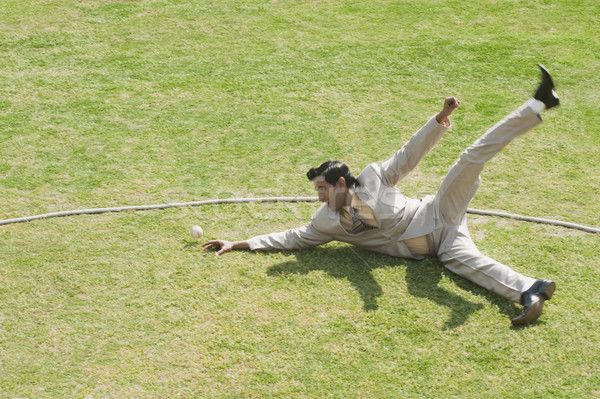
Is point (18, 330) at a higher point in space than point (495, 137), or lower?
lower

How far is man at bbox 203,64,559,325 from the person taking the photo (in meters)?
5.63

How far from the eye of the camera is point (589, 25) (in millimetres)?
10570

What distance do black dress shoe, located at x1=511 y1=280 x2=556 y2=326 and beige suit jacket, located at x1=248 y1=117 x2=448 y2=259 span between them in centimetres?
97

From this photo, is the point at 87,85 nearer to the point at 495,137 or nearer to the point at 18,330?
the point at 18,330

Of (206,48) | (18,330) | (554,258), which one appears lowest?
(18,330)

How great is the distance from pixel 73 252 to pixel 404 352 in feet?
9.65

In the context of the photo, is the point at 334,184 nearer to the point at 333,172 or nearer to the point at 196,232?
the point at 333,172

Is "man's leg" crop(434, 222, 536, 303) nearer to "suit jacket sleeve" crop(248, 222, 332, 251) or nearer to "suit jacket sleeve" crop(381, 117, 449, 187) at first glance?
"suit jacket sleeve" crop(381, 117, 449, 187)

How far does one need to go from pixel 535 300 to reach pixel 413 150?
1.58 metres

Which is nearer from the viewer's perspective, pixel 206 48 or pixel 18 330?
pixel 18 330

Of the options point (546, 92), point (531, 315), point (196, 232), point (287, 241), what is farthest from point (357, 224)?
point (546, 92)

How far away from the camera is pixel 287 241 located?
6.14m

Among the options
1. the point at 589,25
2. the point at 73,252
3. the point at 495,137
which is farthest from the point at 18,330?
the point at 589,25

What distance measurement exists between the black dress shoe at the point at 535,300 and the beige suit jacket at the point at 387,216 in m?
0.97
